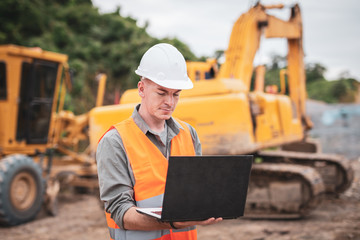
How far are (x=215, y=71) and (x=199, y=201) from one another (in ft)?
18.1

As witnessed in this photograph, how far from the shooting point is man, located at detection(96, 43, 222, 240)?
1696 mm

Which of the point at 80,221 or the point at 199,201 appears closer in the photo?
the point at 199,201

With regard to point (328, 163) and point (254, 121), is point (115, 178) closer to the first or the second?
point (254, 121)

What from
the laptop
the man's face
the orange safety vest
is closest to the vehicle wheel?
the orange safety vest

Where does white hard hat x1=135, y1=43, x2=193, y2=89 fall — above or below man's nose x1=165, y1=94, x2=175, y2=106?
above

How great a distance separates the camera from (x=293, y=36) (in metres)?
7.95

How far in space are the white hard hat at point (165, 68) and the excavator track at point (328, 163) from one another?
19.0ft

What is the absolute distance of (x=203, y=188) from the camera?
63.3 inches

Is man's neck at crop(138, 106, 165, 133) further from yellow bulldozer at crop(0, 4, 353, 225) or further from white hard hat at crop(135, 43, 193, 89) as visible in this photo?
yellow bulldozer at crop(0, 4, 353, 225)

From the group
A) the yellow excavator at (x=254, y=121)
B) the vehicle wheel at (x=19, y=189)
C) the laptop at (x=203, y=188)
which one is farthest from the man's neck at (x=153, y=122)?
the vehicle wheel at (x=19, y=189)

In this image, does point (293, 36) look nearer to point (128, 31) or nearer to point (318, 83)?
point (128, 31)

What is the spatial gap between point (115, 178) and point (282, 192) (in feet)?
16.8

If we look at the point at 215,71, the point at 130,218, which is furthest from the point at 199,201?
the point at 215,71

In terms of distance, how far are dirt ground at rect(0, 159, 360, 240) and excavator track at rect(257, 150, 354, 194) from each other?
0.47 meters
